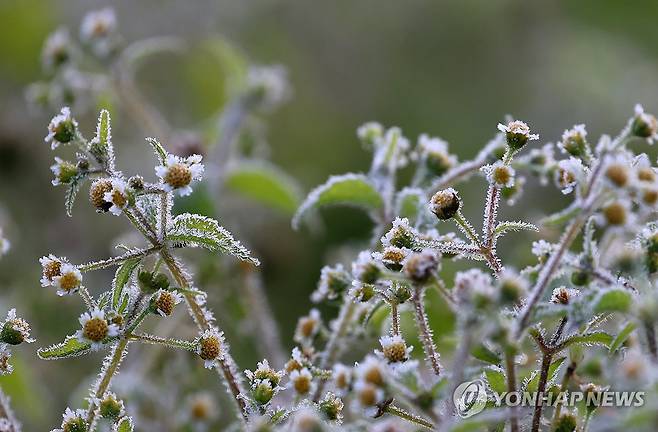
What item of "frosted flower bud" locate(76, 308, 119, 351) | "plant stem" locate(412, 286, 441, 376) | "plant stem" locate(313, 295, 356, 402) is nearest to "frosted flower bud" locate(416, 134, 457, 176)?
"plant stem" locate(313, 295, 356, 402)

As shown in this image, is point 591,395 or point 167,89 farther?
point 167,89

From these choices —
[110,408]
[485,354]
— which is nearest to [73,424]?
[110,408]

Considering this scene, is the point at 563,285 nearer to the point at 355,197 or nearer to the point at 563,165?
the point at 563,165

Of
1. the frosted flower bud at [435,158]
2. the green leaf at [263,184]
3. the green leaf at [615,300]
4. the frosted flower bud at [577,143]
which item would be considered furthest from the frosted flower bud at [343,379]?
the green leaf at [263,184]

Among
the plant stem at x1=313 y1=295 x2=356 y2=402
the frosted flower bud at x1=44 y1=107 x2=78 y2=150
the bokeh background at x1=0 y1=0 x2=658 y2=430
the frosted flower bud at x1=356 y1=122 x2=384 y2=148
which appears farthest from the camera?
the bokeh background at x1=0 y1=0 x2=658 y2=430

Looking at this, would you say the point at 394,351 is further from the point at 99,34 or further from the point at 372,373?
the point at 99,34

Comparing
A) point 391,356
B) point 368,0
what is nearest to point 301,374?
point 391,356

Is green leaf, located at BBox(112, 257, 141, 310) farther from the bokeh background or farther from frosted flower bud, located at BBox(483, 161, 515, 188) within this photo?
the bokeh background

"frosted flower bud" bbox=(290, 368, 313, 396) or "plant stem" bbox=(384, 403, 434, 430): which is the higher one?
"frosted flower bud" bbox=(290, 368, 313, 396)
